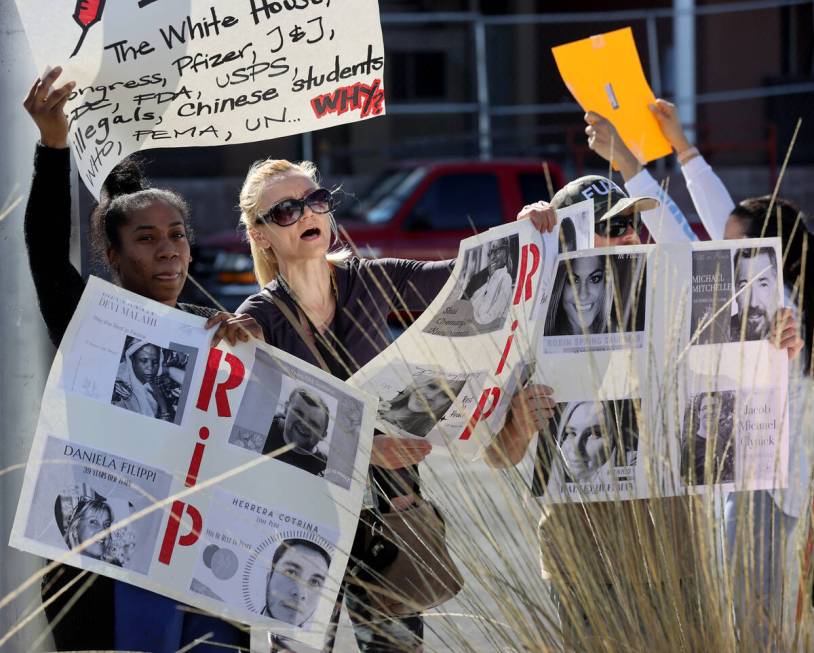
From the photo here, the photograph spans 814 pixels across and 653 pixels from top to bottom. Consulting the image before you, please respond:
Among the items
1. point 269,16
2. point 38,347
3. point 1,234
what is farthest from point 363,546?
point 269,16

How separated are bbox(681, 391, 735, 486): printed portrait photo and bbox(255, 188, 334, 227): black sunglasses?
3.18ft

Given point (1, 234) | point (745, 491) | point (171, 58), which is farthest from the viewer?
point (171, 58)

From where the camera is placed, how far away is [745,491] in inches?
104

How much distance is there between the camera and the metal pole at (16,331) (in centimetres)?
283

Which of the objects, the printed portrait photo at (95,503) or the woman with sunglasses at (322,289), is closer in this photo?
the printed portrait photo at (95,503)

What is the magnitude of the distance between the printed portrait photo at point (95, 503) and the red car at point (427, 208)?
8.48 m

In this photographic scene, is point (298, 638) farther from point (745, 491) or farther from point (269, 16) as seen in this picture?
point (269, 16)

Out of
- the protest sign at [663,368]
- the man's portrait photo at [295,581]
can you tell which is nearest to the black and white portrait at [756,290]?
the protest sign at [663,368]

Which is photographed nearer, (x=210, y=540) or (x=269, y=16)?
(x=210, y=540)

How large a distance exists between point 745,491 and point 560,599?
46 cm

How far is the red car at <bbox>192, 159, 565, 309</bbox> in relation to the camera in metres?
11.4

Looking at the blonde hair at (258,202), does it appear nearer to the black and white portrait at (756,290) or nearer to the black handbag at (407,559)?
the black handbag at (407,559)

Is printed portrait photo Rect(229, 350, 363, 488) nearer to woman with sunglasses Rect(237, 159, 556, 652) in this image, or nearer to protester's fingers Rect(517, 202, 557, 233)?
woman with sunglasses Rect(237, 159, 556, 652)

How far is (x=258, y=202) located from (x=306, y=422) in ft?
2.25
